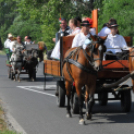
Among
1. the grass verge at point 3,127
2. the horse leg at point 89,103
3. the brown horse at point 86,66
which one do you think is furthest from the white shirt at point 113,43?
the grass verge at point 3,127

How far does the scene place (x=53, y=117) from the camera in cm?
980

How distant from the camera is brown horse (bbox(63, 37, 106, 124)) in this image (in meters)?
8.58

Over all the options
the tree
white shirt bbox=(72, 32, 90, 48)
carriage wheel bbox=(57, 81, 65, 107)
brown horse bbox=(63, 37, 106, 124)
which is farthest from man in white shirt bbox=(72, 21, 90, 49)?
the tree

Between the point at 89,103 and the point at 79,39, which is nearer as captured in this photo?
the point at 89,103

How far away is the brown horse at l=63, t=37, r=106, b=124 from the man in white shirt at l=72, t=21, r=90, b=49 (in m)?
0.24

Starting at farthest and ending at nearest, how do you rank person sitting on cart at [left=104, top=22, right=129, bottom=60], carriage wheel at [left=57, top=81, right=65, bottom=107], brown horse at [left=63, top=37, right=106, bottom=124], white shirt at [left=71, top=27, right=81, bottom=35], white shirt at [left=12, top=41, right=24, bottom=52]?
1. white shirt at [left=12, top=41, right=24, bottom=52]
2. carriage wheel at [left=57, top=81, right=65, bottom=107]
3. white shirt at [left=71, top=27, right=81, bottom=35]
4. person sitting on cart at [left=104, top=22, right=129, bottom=60]
5. brown horse at [left=63, top=37, right=106, bottom=124]

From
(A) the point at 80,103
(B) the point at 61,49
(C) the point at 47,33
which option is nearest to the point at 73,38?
(B) the point at 61,49

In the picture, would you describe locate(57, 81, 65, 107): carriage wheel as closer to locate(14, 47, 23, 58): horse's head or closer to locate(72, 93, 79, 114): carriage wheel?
locate(72, 93, 79, 114): carriage wheel

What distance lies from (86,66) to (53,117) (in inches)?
61.1

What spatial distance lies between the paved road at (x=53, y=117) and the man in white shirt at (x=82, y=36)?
1724mm

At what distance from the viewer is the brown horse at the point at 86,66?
28.1 feet

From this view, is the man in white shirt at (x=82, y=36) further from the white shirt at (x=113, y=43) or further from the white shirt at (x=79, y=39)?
the white shirt at (x=113, y=43)

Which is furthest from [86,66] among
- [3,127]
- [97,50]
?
[3,127]

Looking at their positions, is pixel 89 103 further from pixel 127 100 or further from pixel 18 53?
pixel 18 53
